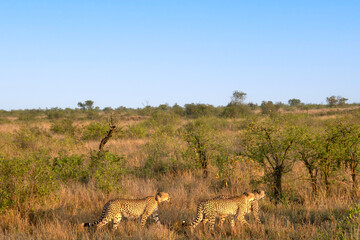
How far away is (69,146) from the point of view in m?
13.9

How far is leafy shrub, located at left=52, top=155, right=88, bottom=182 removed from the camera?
8.79 meters

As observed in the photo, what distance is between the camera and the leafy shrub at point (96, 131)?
58.8 ft

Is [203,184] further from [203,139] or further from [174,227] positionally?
[174,227]

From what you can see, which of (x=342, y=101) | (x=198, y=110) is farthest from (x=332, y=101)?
(x=198, y=110)

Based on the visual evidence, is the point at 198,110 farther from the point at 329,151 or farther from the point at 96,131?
the point at 329,151

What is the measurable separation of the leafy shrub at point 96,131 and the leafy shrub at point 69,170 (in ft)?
27.8

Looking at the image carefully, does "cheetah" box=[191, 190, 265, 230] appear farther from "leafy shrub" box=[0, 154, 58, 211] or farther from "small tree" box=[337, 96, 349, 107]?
"small tree" box=[337, 96, 349, 107]

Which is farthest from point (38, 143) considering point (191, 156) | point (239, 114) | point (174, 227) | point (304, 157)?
point (239, 114)

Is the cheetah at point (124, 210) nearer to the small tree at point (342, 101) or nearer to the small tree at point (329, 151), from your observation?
the small tree at point (329, 151)

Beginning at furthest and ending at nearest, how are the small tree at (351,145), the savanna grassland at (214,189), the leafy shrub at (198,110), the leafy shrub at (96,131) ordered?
the leafy shrub at (198,110)
the leafy shrub at (96,131)
the small tree at (351,145)
the savanna grassland at (214,189)

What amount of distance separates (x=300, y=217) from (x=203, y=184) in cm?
305

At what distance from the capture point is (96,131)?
1802cm

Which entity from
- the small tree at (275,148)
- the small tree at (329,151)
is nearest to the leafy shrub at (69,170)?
the small tree at (275,148)

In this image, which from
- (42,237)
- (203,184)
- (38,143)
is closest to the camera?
(42,237)
